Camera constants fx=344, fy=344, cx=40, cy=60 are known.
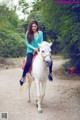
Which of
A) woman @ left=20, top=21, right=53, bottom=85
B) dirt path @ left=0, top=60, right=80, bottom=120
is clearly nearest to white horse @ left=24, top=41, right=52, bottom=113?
woman @ left=20, top=21, right=53, bottom=85

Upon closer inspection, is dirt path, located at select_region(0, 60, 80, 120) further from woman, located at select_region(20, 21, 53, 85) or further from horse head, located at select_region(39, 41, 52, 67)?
horse head, located at select_region(39, 41, 52, 67)

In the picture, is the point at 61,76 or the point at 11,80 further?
the point at 61,76

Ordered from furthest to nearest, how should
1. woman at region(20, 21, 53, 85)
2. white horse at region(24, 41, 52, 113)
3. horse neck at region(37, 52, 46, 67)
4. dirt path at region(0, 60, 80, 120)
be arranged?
woman at region(20, 21, 53, 85) → horse neck at region(37, 52, 46, 67) → white horse at region(24, 41, 52, 113) → dirt path at region(0, 60, 80, 120)

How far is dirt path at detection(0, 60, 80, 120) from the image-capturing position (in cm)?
729

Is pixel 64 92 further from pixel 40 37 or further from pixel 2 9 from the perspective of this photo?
pixel 2 9

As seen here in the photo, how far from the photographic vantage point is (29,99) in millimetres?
8758

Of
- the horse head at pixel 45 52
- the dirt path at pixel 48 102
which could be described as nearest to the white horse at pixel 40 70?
the horse head at pixel 45 52

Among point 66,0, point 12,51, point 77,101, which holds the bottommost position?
point 12,51

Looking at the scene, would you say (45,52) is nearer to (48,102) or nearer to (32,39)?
(32,39)

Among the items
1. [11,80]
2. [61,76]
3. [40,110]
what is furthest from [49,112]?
[61,76]

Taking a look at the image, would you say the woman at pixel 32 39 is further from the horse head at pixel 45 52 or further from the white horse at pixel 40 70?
the horse head at pixel 45 52

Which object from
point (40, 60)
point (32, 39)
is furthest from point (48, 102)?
point (32, 39)

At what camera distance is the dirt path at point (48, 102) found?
7.29 m

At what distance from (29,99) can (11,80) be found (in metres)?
4.50
